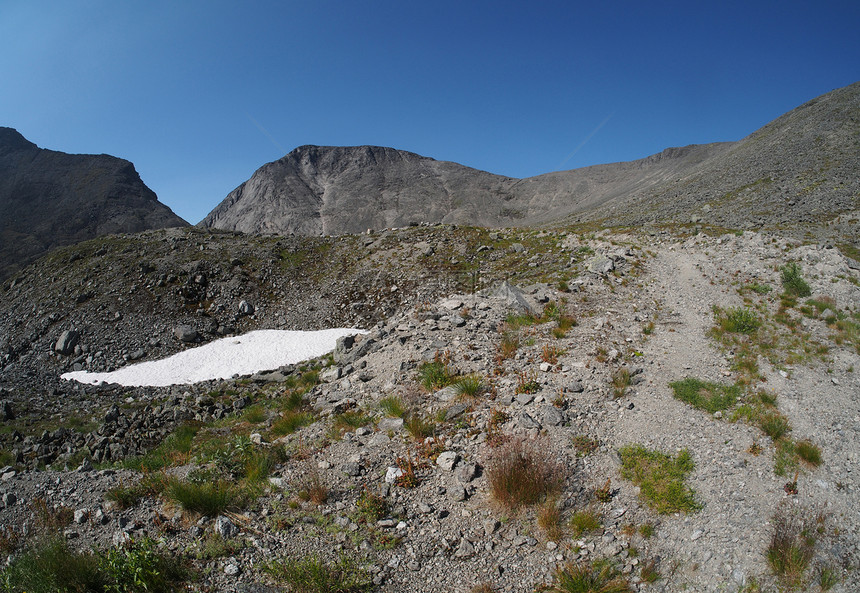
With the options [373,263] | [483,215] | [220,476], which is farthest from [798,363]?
[483,215]

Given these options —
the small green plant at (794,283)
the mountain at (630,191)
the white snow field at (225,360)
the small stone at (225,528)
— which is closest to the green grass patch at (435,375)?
the small stone at (225,528)

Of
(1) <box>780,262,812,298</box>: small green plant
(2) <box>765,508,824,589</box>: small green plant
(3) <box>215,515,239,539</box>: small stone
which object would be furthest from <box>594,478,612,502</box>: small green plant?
(1) <box>780,262,812,298</box>: small green plant

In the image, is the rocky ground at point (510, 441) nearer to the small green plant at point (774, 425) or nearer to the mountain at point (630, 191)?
the small green plant at point (774, 425)

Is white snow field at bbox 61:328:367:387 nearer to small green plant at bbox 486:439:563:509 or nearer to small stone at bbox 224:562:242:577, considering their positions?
small stone at bbox 224:562:242:577

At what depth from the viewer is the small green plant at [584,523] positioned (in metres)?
5.84

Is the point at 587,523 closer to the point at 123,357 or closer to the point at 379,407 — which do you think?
the point at 379,407

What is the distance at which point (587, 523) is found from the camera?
5.86m

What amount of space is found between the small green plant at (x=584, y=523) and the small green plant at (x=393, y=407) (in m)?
4.31

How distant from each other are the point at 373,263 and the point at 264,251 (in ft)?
34.5

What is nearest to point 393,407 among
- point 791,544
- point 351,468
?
point 351,468

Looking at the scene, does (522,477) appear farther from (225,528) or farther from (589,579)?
(225,528)

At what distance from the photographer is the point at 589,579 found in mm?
5031

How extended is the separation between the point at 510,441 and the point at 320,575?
4056mm

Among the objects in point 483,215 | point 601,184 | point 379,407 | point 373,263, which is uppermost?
A: point 601,184
